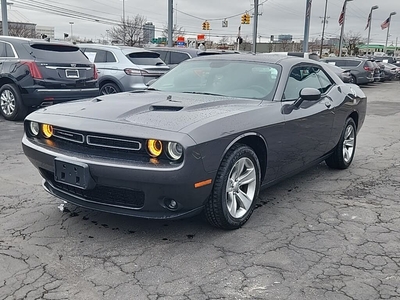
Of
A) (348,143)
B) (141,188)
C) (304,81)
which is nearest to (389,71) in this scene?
(348,143)

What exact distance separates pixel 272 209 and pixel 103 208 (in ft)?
5.67

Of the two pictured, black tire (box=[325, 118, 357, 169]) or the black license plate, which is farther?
black tire (box=[325, 118, 357, 169])

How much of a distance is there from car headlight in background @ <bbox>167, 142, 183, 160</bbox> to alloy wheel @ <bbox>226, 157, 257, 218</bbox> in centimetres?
58

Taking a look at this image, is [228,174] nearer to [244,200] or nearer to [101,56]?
[244,200]

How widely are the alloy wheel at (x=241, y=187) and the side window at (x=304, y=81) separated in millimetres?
1019

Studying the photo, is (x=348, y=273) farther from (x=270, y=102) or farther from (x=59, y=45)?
(x=59, y=45)

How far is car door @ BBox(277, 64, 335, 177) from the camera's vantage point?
436cm

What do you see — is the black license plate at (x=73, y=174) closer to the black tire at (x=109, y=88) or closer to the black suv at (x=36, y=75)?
the black suv at (x=36, y=75)

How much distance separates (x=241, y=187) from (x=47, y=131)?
1.73 meters

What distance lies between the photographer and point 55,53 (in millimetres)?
8852

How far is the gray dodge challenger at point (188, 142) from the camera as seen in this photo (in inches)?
126

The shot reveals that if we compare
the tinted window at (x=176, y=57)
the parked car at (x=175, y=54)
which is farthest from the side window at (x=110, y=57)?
the tinted window at (x=176, y=57)

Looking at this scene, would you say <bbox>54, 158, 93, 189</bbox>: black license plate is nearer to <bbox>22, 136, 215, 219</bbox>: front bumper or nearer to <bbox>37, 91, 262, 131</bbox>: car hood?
<bbox>22, 136, 215, 219</bbox>: front bumper

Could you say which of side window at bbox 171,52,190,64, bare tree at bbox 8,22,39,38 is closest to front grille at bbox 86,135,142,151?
side window at bbox 171,52,190,64
